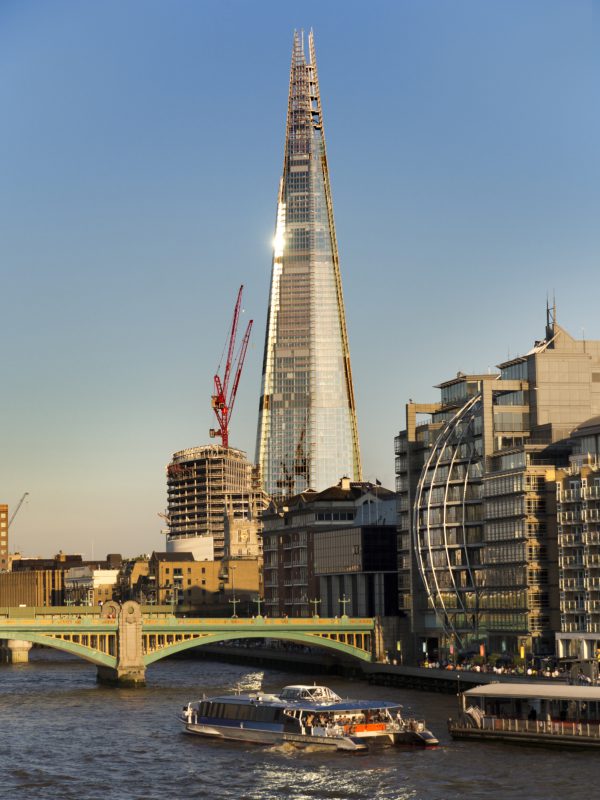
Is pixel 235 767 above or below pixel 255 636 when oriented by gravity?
below

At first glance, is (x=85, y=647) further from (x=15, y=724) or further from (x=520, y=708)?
(x=520, y=708)

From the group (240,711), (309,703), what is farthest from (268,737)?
(240,711)

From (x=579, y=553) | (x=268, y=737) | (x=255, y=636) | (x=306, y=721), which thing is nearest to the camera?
(x=306, y=721)

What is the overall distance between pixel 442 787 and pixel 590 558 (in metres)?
68.5

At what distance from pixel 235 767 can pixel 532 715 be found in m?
24.1

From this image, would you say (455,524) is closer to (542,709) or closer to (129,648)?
(129,648)

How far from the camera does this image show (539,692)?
12281 cm

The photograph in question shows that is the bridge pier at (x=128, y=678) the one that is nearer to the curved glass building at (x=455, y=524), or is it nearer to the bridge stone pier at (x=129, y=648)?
the bridge stone pier at (x=129, y=648)

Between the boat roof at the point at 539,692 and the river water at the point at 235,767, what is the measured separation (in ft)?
15.3

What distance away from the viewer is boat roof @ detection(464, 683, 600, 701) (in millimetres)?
120250

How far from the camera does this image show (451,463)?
190m

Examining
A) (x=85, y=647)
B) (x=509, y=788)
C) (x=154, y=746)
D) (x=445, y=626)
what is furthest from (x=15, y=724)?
(x=445, y=626)

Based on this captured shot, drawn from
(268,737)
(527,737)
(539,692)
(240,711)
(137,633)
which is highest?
(137,633)

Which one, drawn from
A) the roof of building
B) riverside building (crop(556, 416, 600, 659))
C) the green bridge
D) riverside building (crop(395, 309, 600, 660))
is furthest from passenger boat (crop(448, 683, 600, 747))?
the green bridge
